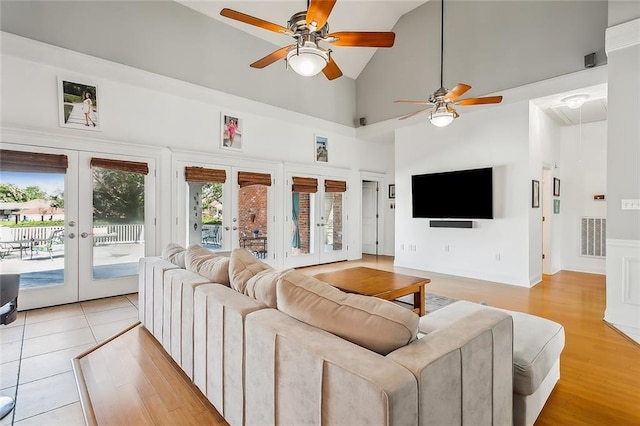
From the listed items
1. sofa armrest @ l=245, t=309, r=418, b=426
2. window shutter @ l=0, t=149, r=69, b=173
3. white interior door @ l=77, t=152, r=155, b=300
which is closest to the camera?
sofa armrest @ l=245, t=309, r=418, b=426

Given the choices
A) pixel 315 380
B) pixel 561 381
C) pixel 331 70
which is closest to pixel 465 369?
pixel 315 380

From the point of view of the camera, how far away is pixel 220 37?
17.8ft

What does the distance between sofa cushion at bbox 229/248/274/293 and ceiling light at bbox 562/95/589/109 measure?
5.40 metres

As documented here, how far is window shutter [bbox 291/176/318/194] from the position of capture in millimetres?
6523

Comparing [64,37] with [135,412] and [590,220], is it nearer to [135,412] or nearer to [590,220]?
[135,412]

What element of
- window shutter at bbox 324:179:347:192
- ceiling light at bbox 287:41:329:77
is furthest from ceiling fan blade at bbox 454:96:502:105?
window shutter at bbox 324:179:347:192

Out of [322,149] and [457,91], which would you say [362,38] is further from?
[322,149]

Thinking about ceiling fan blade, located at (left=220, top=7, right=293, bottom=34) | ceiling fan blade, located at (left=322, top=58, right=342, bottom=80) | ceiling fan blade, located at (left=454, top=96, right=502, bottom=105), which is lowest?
ceiling fan blade, located at (left=454, top=96, right=502, bottom=105)

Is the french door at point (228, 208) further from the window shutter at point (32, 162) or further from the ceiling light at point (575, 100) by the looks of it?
the ceiling light at point (575, 100)

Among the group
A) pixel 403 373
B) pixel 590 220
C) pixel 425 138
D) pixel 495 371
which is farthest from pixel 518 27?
pixel 403 373

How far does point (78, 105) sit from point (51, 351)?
308 cm

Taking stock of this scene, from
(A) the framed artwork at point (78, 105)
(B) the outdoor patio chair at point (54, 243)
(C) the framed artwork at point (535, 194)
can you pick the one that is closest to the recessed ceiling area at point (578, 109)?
(C) the framed artwork at point (535, 194)

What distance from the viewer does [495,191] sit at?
534cm

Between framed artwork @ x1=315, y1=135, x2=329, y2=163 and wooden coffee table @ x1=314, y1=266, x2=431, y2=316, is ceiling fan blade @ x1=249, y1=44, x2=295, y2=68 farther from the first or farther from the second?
framed artwork @ x1=315, y1=135, x2=329, y2=163
